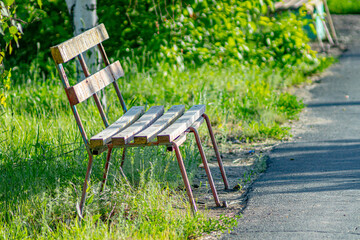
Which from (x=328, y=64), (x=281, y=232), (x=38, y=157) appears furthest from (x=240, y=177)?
(x=328, y=64)

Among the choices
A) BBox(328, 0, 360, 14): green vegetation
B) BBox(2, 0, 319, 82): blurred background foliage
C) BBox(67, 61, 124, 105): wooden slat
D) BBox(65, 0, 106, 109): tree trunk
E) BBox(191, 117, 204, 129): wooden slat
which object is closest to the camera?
BBox(67, 61, 124, 105): wooden slat

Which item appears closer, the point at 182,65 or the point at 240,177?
the point at 240,177

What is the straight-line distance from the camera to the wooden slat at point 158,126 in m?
3.02

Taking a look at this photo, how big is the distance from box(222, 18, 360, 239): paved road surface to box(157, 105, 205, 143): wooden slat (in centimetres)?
70

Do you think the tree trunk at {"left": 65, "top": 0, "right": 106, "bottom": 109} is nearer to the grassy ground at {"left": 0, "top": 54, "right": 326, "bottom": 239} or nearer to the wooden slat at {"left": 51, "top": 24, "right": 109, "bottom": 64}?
the grassy ground at {"left": 0, "top": 54, "right": 326, "bottom": 239}

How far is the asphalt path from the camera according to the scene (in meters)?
3.10

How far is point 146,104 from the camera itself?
15.6 feet

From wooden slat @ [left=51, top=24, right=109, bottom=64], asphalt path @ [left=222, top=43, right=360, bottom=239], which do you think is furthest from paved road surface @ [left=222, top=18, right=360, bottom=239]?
wooden slat @ [left=51, top=24, right=109, bottom=64]

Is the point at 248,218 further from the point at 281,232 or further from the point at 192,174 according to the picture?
the point at 192,174

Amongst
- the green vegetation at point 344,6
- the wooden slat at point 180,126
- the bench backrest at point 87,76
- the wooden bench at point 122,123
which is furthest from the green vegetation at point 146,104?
the green vegetation at point 344,6

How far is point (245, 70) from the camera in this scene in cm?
757

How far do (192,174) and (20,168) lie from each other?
1.31 m

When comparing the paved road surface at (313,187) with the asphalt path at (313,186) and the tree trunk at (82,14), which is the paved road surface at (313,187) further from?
the tree trunk at (82,14)

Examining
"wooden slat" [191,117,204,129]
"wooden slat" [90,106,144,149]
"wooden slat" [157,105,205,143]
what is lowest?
"wooden slat" [191,117,204,129]
